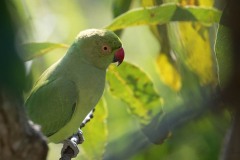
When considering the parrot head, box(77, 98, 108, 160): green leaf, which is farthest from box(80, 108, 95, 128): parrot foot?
the parrot head

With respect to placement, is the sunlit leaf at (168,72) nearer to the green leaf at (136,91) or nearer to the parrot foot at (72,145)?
the green leaf at (136,91)

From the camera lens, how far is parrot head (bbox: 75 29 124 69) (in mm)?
2240

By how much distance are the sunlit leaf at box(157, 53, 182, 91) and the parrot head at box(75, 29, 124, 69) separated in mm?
152

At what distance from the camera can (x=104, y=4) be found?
3.49 metres

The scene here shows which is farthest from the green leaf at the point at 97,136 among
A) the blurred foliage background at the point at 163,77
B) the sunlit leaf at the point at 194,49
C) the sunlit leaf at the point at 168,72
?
the sunlit leaf at the point at 194,49

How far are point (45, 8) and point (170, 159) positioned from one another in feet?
3.20

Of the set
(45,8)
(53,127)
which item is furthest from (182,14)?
(45,8)

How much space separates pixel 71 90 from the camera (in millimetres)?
2180

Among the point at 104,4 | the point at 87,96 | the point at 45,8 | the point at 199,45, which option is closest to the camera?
the point at 199,45

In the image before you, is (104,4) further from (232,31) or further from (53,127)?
(232,31)

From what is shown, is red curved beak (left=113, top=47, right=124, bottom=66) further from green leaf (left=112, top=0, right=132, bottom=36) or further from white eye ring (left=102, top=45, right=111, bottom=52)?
green leaf (left=112, top=0, right=132, bottom=36)

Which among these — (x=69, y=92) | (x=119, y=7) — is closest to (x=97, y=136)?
(x=69, y=92)

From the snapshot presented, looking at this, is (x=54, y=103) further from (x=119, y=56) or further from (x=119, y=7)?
(x=119, y=7)

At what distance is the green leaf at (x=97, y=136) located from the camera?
7.24 ft
